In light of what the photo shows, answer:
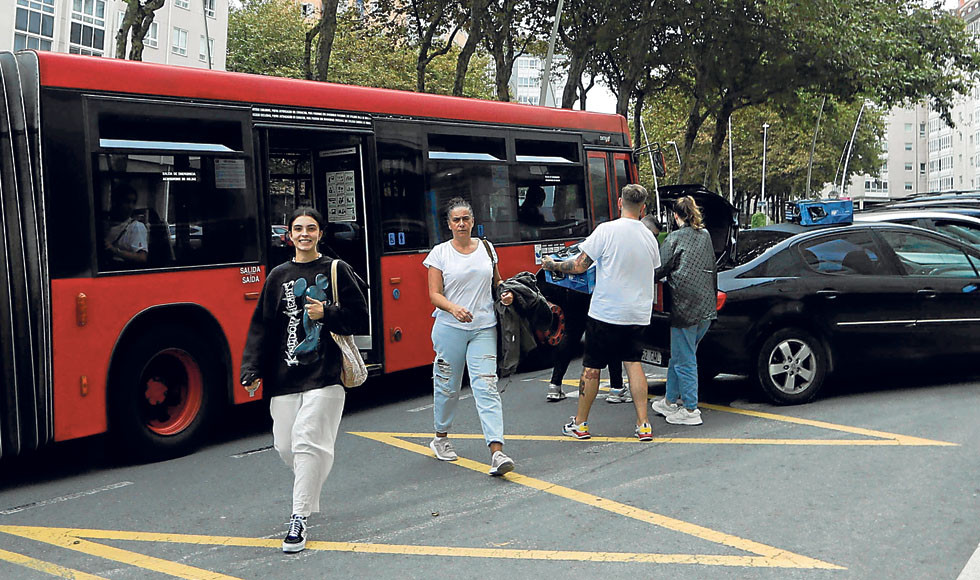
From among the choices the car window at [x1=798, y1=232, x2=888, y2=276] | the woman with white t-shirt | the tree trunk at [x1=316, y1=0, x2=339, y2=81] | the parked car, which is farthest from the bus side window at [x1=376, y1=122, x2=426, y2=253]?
the tree trunk at [x1=316, y1=0, x2=339, y2=81]

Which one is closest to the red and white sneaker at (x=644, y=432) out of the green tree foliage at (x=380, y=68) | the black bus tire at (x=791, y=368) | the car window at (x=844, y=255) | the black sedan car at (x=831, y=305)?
the black sedan car at (x=831, y=305)

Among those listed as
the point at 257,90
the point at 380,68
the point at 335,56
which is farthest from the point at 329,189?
the point at 380,68

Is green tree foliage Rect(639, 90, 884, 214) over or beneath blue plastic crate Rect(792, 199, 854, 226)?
over

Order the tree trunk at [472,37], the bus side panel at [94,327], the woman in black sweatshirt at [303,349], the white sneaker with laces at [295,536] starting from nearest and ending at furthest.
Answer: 1. the white sneaker with laces at [295,536]
2. the woman in black sweatshirt at [303,349]
3. the bus side panel at [94,327]
4. the tree trunk at [472,37]

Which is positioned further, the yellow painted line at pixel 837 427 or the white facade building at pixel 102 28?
the white facade building at pixel 102 28

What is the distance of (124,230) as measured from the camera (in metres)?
6.77

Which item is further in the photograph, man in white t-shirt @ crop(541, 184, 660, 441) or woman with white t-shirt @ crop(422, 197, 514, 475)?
man in white t-shirt @ crop(541, 184, 660, 441)

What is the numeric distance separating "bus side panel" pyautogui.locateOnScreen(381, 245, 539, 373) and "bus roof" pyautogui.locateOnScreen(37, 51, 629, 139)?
4.52 feet

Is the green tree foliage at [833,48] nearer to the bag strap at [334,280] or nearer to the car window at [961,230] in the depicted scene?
the car window at [961,230]

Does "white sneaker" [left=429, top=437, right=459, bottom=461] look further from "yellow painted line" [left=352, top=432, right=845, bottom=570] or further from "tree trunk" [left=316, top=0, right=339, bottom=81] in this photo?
"tree trunk" [left=316, top=0, right=339, bottom=81]

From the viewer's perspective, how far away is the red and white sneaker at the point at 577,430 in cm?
728

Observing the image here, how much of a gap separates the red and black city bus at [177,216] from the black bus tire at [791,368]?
10.0ft

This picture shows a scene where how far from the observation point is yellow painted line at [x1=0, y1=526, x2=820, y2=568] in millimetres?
4684

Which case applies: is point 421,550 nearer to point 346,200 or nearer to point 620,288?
point 620,288
